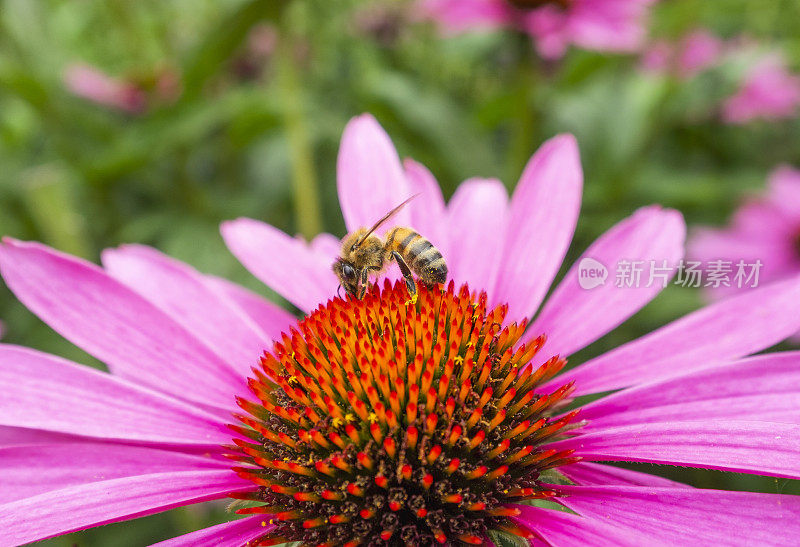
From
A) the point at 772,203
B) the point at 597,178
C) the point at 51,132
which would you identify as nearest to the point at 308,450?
the point at 51,132

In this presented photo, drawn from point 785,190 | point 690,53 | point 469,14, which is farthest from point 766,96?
point 469,14

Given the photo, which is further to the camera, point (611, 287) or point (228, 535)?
point (611, 287)

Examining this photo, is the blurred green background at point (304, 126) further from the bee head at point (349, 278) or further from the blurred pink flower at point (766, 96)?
the bee head at point (349, 278)

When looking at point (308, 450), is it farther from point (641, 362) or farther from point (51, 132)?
point (51, 132)

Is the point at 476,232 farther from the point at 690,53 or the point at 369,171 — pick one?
the point at 690,53

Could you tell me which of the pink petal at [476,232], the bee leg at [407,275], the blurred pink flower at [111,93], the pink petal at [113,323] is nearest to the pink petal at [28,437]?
the pink petal at [113,323]

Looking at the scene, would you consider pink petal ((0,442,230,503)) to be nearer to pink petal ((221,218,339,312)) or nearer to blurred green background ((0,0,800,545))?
pink petal ((221,218,339,312))
